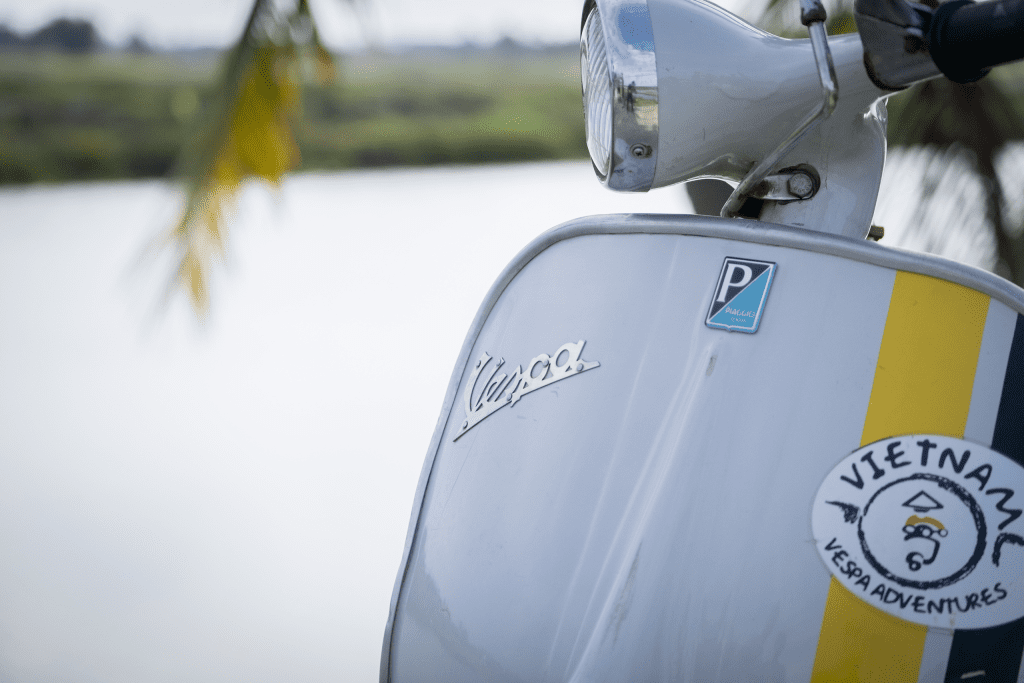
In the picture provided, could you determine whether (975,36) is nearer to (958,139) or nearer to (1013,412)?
(1013,412)

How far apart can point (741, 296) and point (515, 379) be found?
24 centimetres

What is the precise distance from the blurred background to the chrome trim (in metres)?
0.26

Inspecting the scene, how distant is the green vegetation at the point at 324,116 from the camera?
8984mm

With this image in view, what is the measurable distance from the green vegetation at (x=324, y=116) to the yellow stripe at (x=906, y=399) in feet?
26.0

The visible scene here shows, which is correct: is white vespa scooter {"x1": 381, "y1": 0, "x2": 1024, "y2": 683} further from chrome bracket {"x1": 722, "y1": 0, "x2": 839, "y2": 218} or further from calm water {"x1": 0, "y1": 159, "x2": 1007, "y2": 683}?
calm water {"x1": 0, "y1": 159, "x2": 1007, "y2": 683}

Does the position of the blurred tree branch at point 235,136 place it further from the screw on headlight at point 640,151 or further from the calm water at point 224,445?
the screw on headlight at point 640,151

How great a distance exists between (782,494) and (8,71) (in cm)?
1065

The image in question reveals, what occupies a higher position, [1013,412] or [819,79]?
[819,79]

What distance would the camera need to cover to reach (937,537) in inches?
28.5

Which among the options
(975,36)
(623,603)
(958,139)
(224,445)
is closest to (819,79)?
(975,36)

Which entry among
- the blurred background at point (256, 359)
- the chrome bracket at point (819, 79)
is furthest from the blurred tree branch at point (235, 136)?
the chrome bracket at point (819, 79)

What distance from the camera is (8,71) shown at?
31.0 ft

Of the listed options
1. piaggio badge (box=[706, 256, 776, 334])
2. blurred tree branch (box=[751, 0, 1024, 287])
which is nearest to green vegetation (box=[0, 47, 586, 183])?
blurred tree branch (box=[751, 0, 1024, 287])

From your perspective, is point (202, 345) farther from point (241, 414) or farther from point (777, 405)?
point (777, 405)
